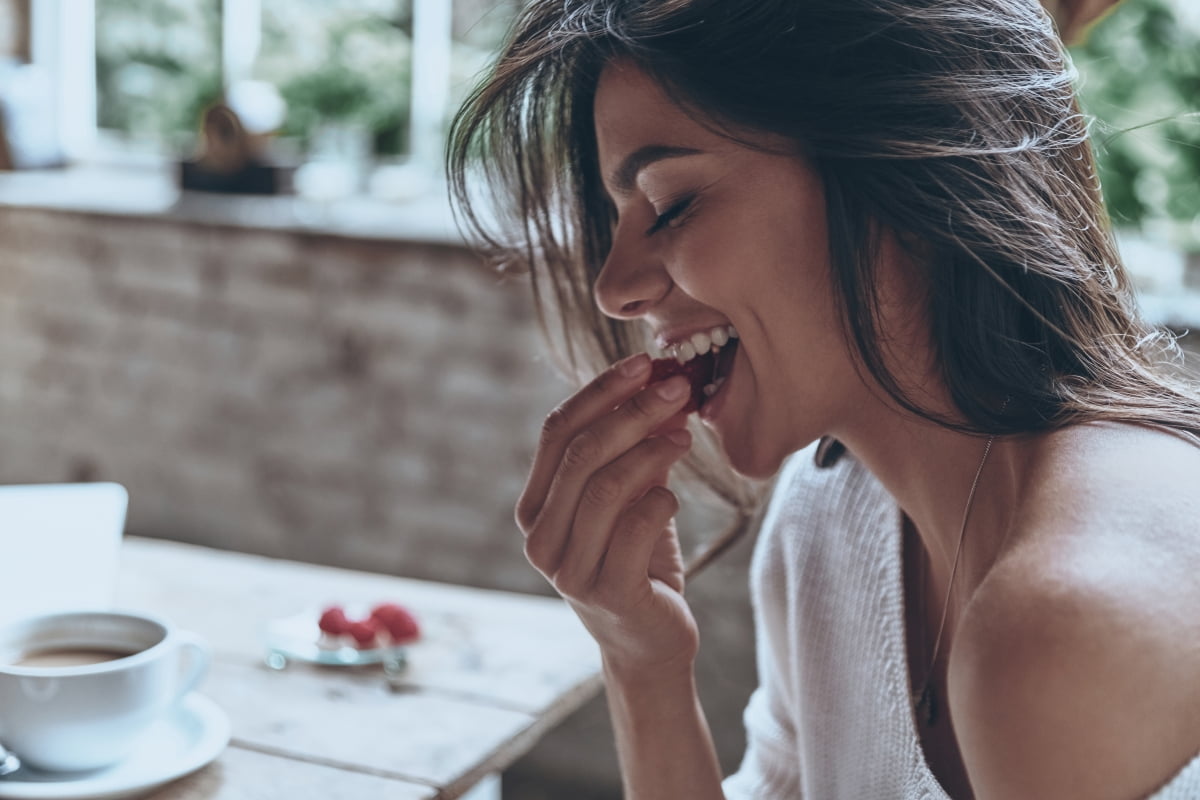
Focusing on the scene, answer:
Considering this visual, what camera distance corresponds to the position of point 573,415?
1.15 m

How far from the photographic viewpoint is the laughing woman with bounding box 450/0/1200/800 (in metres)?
0.77

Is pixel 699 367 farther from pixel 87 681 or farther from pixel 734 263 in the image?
pixel 87 681

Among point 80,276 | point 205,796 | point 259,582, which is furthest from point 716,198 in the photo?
point 80,276

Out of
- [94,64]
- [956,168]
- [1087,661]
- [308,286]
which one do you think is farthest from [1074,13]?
[94,64]

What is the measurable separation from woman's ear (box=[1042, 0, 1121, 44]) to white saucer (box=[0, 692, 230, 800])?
1.13 metres

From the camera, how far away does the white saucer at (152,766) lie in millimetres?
976

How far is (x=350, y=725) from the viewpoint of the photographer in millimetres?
1148

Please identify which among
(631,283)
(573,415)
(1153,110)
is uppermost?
(1153,110)

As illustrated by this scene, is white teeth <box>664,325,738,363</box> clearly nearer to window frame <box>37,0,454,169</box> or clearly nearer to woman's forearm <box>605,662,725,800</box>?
woman's forearm <box>605,662,725,800</box>

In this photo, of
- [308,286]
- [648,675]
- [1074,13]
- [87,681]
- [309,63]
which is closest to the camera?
[87,681]

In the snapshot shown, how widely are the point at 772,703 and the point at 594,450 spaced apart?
0.46 metres

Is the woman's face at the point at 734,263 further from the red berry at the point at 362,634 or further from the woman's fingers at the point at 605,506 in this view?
the red berry at the point at 362,634

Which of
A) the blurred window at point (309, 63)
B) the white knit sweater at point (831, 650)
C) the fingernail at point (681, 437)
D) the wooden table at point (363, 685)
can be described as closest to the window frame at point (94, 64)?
the blurred window at point (309, 63)

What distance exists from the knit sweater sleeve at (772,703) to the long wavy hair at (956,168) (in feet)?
1.29
